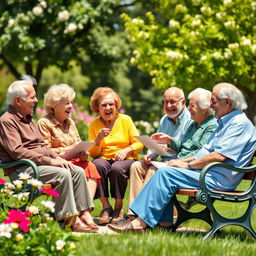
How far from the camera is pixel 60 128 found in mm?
7188

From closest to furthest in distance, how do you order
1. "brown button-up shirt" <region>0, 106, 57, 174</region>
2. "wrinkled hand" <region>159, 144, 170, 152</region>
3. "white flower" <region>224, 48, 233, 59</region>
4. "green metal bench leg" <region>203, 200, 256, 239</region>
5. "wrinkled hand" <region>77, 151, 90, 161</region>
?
1. "green metal bench leg" <region>203, 200, 256, 239</region>
2. "brown button-up shirt" <region>0, 106, 57, 174</region>
3. "wrinkled hand" <region>77, 151, 90, 161</region>
4. "wrinkled hand" <region>159, 144, 170, 152</region>
5. "white flower" <region>224, 48, 233, 59</region>

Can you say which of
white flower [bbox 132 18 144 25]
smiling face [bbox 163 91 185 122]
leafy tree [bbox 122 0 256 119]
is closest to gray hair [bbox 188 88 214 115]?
smiling face [bbox 163 91 185 122]

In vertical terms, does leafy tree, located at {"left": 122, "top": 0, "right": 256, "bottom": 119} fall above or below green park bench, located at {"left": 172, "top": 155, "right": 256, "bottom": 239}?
above

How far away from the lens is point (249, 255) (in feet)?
16.8

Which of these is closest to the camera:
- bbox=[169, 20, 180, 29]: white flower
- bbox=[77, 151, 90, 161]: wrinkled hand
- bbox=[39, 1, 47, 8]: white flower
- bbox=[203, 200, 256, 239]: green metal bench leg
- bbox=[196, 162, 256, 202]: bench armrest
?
bbox=[196, 162, 256, 202]: bench armrest

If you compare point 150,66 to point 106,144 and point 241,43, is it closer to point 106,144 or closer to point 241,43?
point 241,43

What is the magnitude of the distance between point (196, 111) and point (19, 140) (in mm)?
1740

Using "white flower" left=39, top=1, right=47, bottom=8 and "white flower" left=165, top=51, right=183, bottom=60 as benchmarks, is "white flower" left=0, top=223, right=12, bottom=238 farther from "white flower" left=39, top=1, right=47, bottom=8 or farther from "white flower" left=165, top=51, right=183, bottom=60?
"white flower" left=39, top=1, right=47, bottom=8

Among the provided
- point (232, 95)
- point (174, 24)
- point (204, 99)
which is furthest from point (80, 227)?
point (174, 24)

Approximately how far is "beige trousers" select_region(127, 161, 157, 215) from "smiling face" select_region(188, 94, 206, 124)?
2.15 ft

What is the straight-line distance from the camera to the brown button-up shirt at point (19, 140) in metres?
6.37

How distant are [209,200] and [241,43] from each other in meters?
9.78

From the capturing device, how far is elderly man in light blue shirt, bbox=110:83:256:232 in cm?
615

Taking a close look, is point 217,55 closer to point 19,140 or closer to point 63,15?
point 63,15
